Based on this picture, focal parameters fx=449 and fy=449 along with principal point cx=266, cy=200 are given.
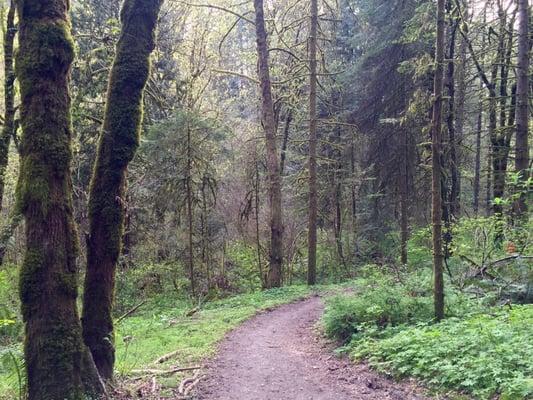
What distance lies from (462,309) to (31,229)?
7661 mm

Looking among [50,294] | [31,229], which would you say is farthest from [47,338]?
[31,229]

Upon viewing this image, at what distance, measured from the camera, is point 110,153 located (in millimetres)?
6320

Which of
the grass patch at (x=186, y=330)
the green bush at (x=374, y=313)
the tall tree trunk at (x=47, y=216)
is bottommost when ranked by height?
the grass patch at (x=186, y=330)

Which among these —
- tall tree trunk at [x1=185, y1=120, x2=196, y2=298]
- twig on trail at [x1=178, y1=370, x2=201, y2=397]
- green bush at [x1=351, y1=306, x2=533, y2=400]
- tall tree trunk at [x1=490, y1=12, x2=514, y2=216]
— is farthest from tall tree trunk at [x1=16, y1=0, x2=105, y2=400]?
tall tree trunk at [x1=490, y1=12, x2=514, y2=216]

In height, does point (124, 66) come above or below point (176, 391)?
above

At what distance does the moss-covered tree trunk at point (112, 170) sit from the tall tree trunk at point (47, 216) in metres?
0.64

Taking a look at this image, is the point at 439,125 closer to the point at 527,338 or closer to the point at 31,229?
the point at 527,338

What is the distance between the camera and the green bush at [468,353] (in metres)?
5.23

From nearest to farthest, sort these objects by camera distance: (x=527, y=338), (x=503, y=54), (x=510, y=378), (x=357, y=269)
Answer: (x=510, y=378)
(x=527, y=338)
(x=503, y=54)
(x=357, y=269)

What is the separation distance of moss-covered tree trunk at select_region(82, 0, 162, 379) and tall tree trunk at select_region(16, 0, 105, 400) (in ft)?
2.10

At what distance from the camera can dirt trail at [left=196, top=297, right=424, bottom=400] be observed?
6.17m

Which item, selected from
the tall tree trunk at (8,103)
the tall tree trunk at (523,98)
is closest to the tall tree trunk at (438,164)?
the tall tree trunk at (523,98)

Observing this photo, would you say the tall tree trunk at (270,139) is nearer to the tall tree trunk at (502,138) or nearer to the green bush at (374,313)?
the tall tree trunk at (502,138)

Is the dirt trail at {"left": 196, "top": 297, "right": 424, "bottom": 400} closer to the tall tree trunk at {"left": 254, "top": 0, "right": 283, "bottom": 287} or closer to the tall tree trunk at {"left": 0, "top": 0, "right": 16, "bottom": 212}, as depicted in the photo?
the tall tree trunk at {"left": 254, "top": 0, "right": 283, "bottom": 287}
